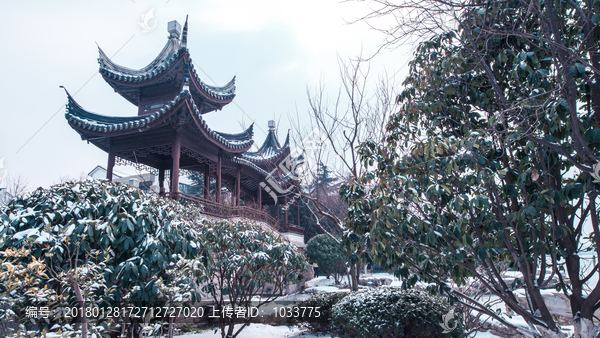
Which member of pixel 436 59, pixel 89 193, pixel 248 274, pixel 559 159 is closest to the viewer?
pixel 559 159

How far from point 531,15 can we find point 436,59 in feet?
2.96

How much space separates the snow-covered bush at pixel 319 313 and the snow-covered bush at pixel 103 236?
3.75 metres

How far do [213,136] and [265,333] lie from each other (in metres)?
5.51

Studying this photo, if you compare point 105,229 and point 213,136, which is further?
point 213,136

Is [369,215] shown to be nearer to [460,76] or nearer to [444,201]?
[444,201]

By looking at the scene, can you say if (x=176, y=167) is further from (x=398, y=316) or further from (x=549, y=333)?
(x=549, y=333)

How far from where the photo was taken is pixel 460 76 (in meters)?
3.51

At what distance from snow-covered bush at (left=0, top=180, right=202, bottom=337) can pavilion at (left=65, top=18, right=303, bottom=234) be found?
3349 mm

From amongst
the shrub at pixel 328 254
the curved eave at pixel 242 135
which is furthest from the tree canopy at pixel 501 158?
the shrub at pixel 328 254

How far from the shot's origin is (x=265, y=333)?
649cm

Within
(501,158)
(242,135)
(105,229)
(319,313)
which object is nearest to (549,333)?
(501,158)

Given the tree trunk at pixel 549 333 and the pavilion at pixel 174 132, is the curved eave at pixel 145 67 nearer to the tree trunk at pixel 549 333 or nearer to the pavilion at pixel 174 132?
the pavilion at pixel 174 132

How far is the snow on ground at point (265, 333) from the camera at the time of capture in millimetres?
6073

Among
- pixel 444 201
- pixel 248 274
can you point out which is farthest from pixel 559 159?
pixel 248 274
